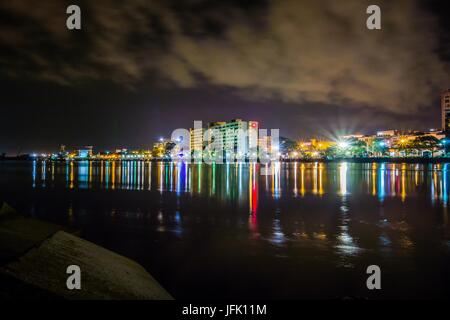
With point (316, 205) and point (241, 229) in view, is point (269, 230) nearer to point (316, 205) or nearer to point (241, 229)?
point (241, 229)

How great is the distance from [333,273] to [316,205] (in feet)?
35.0

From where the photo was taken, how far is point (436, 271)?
7.66 meters

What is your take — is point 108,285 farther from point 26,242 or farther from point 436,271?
point 436,271

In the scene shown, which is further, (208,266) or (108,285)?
(208,266)

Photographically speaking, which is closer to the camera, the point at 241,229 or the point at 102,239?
the point at 102,239

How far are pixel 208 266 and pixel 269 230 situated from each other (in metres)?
4.21

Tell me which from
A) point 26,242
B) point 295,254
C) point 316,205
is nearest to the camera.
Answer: point 26,242

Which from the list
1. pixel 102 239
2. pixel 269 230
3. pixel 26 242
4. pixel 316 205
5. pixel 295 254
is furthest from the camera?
pixel 316 205

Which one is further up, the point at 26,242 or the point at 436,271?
the point at 26,242

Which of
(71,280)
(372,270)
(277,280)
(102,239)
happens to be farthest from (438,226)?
(71,280)

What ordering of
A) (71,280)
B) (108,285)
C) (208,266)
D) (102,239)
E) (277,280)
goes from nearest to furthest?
(71,280)
(108,285)
(277,280)
(208,266)
(102,239)

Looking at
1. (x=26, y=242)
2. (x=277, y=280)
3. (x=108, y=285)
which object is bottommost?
(x=277, y=280)
